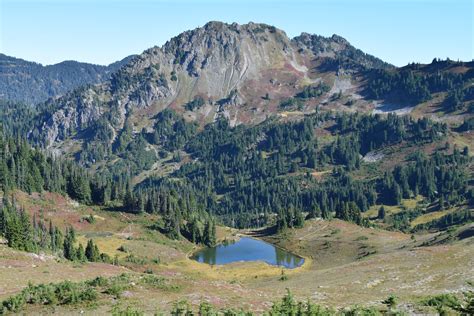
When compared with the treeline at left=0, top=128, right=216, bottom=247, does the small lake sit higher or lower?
lower

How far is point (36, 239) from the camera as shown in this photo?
Result: 11794 centimetres

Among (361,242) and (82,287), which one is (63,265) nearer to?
(82,287)

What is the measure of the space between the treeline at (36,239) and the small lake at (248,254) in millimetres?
46852

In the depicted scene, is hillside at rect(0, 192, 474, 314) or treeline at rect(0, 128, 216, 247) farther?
treeline at rect(0, 128, 216, 247)

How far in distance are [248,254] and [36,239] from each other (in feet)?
255

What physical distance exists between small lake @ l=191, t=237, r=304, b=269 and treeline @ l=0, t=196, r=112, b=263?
154ft

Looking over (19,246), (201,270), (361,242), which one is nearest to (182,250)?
(201,270)

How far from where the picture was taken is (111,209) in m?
192

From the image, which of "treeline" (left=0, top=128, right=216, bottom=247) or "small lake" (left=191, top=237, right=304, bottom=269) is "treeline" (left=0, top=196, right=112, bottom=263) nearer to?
"treeline" (left=0, top=128, right=216, bottom=247)

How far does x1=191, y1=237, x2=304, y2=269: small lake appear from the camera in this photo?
16062 cm

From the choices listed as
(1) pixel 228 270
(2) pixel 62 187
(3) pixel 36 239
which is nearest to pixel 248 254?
(1) pixel 228 270

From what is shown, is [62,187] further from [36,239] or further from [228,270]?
[228,270]

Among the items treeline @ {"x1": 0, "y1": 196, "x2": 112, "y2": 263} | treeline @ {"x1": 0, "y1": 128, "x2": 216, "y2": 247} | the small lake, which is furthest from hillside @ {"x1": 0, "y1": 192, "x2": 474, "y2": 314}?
treeline @ {"x1": 0, "y1": 196, "x2": 112, "y2": 263}

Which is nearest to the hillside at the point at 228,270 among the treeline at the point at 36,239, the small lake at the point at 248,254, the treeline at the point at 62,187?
the small lake at the point at 248,254
